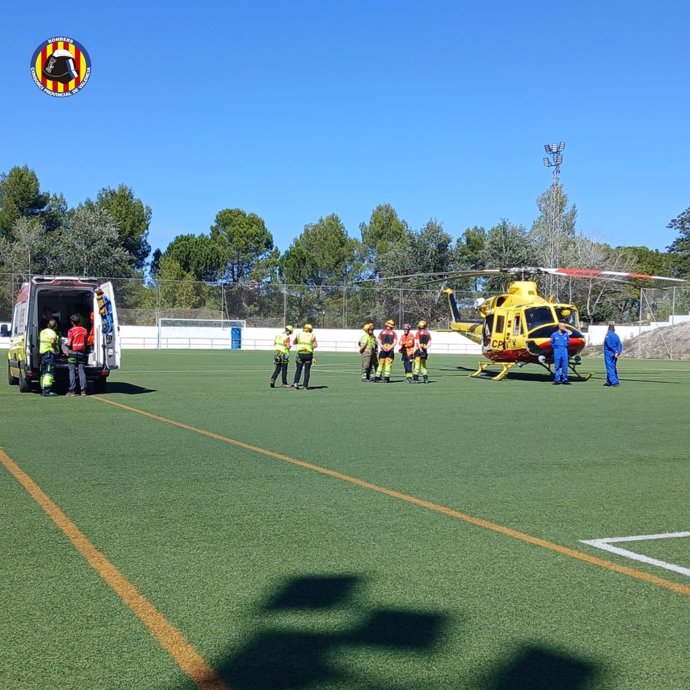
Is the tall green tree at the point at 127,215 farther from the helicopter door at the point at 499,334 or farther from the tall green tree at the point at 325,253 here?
the helicopter door at the point at 499,334

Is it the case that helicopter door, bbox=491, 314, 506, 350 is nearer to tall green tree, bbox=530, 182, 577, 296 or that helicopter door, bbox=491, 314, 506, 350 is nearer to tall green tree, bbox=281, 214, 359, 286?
tall green tree, bbox=530, 182, 577, 296

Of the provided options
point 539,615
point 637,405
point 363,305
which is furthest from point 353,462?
point 363,305

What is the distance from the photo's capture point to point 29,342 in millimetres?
16969

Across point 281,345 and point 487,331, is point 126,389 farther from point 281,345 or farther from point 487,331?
point 487,331

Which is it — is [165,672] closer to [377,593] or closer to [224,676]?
[224,676]

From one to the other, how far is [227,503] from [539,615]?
10.8 feet

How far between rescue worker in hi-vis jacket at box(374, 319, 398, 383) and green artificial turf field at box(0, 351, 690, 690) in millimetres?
10946

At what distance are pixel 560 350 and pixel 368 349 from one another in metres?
5.33

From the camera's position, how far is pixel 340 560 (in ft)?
17.2

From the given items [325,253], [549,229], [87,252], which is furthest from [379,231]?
[87,252]

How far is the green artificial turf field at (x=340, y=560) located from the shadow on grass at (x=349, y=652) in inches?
0.5

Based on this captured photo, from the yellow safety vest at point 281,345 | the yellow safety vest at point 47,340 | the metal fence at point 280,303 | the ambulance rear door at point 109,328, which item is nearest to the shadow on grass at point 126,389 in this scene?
the ambulance rear door at point 109,328

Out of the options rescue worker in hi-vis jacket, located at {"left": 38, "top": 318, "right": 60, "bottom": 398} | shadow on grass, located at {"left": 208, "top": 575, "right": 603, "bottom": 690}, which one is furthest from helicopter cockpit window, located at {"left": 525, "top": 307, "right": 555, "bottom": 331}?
shadow on grass, located at {"left": 208, "top": 575, "right": 603, "bottom": 690}

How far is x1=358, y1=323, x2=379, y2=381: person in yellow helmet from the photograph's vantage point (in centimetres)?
2306
